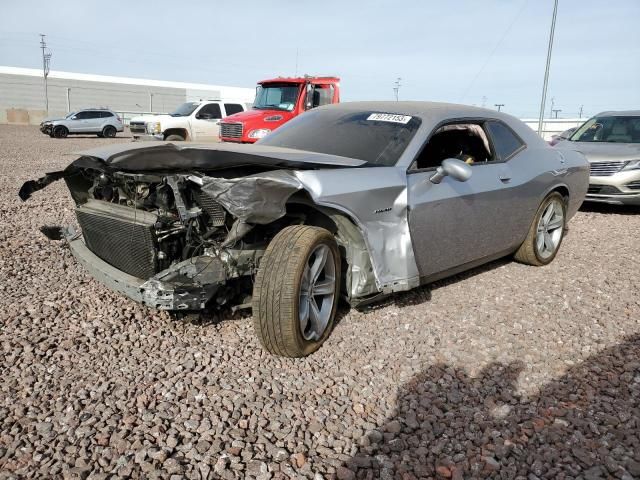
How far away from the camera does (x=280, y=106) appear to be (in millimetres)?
14023

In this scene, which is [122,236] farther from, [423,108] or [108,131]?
[108,131]

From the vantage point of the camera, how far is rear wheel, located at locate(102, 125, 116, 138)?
1080 inches

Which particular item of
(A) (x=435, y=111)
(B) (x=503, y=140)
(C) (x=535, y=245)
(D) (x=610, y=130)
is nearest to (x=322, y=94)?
(D) (x=610, y=130)

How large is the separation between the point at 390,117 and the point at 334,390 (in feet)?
7.21

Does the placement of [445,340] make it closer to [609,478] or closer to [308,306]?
[308,306]

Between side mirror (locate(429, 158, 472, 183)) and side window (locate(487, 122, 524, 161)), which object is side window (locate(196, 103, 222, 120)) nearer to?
side window (locate(487, 122, 524, 161))

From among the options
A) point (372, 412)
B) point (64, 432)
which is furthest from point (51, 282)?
point (372, 412)

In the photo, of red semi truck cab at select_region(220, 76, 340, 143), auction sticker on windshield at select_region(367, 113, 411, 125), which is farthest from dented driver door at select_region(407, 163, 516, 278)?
Answer: red semi truck cab at select_region(220, 76, 340, 143)

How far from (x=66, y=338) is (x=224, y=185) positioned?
1.45 metres

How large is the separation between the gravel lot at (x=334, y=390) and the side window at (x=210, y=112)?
1408cm

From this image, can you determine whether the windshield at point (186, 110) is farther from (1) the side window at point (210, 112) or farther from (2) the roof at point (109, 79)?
(2) the roof at point (109, 79)

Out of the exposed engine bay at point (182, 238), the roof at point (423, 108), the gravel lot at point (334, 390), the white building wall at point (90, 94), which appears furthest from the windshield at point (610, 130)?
the white building wall at point (90, 94)

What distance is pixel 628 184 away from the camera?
7.74 metres

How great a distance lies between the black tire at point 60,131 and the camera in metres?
25.8
